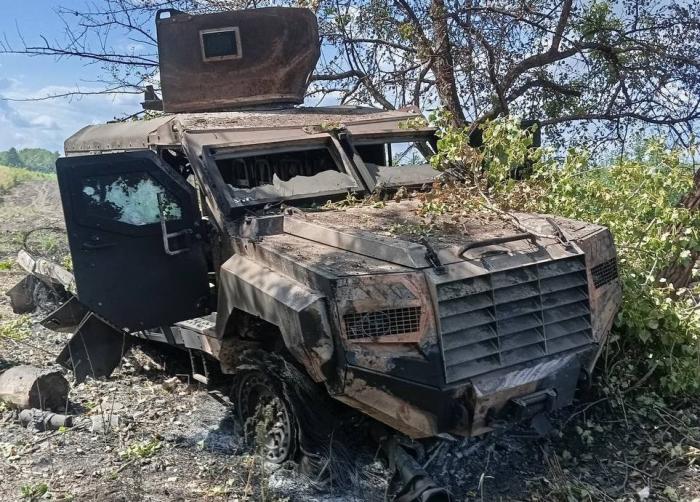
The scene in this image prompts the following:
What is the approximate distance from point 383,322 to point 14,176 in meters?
22.7

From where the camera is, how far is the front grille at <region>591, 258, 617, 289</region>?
13.8 ft

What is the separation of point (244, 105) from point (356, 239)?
9.89 feet

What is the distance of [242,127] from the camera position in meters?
5.14

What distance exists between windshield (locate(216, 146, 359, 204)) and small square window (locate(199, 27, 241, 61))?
1552 millimetres

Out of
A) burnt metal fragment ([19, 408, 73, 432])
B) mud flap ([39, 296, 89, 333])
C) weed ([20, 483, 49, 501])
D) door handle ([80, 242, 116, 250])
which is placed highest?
door handle ([80, 242, 116, 250])

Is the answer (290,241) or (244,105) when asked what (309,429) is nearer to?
(290,241)

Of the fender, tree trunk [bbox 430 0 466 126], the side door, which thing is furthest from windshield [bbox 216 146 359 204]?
tree trunk [bbox 430 0 466 126]

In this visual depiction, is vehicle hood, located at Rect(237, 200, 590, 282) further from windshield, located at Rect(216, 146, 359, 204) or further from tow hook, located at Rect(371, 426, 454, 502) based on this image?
tow hook, located at Rect(371, 426, 454, 502)

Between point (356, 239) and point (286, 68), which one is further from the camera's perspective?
point (286, 68)

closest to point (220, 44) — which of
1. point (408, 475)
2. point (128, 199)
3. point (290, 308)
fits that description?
point (128, 199)

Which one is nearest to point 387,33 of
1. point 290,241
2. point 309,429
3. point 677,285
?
point 677,285

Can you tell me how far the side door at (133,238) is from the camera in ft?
14.8

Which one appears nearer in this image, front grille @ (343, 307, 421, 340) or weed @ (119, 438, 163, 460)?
front grille @ (343, 307, 421, 340)

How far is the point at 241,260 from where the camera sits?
4.31 m
